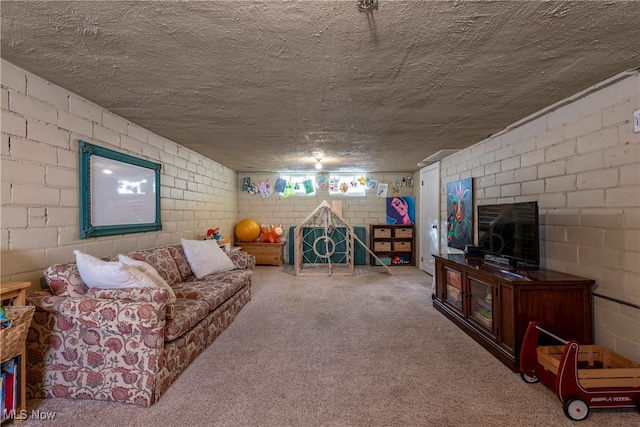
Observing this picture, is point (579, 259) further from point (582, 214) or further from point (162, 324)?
point (162, 324)

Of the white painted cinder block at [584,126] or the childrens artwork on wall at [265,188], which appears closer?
the white painted cinder block at [584,126]

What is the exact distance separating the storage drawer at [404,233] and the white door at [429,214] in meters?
0.37

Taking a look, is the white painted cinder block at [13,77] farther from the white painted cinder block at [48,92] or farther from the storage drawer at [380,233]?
the storage drawer at [380,233]

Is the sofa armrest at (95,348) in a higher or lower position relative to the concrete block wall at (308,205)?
lower

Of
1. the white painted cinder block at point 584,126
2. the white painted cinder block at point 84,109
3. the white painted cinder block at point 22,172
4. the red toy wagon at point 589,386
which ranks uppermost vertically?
the white painted cinder block at point 84,109

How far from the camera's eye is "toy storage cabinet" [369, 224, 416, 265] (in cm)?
624

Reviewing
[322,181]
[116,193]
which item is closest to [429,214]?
[322,181]

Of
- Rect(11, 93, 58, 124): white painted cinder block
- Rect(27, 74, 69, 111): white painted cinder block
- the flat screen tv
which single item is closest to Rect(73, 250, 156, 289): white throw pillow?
Rect(11, 93, 58, 124): white painted cinder block

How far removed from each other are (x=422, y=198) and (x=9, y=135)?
18.6ft

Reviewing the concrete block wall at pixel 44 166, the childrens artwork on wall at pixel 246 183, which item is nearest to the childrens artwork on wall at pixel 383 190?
the childrens artwork on wall at pixel 246 183

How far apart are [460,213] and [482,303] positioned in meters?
1.75

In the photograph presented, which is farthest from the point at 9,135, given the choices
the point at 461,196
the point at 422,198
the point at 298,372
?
the point at 422,198

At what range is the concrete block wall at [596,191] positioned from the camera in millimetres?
1909

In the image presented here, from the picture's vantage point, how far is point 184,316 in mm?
2098
